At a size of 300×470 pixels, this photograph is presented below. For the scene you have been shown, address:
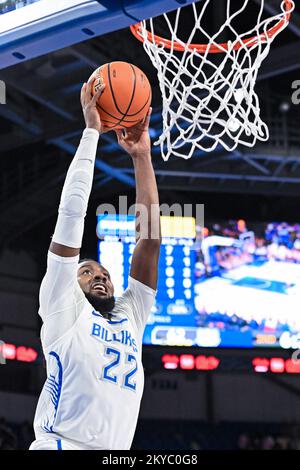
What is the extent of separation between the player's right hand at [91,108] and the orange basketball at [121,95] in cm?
2

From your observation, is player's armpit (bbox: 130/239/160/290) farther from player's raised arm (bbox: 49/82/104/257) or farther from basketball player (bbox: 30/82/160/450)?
player's raised arm (bbox: 49/82/104/257)

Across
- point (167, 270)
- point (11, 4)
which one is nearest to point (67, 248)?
point (11, 4)

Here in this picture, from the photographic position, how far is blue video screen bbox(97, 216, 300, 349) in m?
10.2

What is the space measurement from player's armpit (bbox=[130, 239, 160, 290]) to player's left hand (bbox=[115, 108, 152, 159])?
369 mm

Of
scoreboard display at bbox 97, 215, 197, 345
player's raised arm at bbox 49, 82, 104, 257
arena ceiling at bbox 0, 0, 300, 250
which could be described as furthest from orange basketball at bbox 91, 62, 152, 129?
scoreboard display at bbox 97, 215, 197, 345

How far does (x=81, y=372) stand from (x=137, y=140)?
1040 mm

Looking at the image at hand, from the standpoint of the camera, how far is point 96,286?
10.3 ft

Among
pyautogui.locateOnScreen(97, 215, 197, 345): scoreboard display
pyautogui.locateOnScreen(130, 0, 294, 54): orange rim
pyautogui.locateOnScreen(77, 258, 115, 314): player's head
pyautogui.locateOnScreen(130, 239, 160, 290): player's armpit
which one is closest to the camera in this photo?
pyautogui.locateOnScreen(77, 258, 115, 314): player's head

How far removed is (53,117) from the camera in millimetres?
9375

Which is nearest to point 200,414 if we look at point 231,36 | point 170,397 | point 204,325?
point 170,397

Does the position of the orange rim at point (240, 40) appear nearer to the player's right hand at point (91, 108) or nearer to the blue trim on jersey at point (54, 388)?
the player's right hand at point (91, 108)

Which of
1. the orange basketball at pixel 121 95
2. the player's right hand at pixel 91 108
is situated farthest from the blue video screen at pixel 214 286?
the player's right hand at pixel 91 108

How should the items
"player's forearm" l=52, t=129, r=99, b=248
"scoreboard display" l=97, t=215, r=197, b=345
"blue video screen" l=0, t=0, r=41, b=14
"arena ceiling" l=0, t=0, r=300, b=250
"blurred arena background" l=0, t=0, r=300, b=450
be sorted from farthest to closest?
"scoreboard display" l=97, t=215, r=197, b=345
"blurred arena background" l=0, t=0, r=300, b=450
"arena ceiling" l=0, t=0, r=300, b=250
"blue video screen" l=0, t=0, r=41, b=14
"player's forearm" l=52, t=129, r=99, b=248
